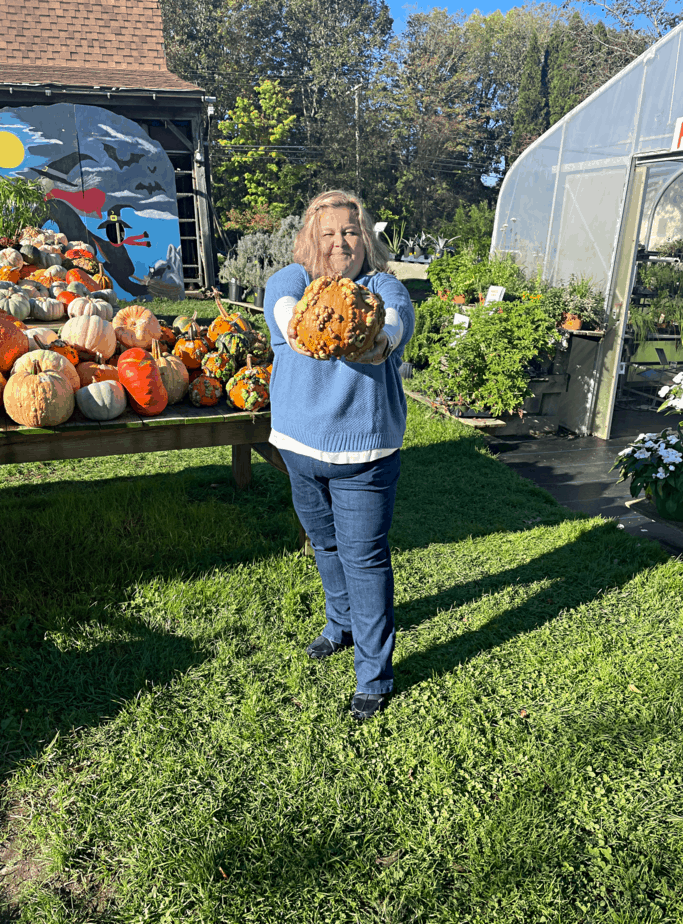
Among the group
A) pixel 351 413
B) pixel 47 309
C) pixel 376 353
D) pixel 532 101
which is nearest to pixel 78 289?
pixel 47 309

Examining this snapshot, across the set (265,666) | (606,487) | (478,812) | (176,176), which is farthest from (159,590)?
(176,176)

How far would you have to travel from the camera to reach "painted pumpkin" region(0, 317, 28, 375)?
3.21 meters

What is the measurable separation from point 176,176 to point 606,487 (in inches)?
473

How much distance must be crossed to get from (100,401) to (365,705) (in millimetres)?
1903

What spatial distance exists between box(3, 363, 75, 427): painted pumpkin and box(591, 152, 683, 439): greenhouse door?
5664 millimetres

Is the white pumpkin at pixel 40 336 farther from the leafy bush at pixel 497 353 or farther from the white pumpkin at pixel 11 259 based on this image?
the leafy bush at pixel 497 353

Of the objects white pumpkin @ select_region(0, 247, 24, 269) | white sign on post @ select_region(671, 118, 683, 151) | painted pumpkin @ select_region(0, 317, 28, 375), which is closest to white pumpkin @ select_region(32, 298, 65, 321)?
painted pumpkin @ select_region(0, 317, 28, 375)

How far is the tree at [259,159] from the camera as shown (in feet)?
101

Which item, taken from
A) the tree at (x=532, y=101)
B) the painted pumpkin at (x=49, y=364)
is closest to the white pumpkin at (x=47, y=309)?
the painted pumpkin at (x=49, y=364)

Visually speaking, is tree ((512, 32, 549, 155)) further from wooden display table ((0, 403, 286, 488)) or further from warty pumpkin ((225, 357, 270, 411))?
wooden display table ((0, 403, 286, 488))

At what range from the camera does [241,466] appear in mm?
4699

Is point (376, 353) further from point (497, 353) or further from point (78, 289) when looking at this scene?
point (497, 353)

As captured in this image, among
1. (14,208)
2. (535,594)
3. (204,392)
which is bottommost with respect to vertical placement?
(535,594)

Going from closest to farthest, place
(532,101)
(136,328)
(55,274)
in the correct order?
(136,328) → (55,274) → (532,101)
